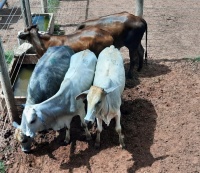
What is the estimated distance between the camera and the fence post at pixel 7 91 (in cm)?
614

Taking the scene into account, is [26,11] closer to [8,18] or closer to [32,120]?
[8,18]

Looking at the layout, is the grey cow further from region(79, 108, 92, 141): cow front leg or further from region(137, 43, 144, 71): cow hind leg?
region(137, 43, 144, 71): cow hind leg

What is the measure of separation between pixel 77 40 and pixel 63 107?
1964mm

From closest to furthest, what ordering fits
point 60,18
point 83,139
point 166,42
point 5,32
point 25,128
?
point 25,128 → point 83,139 → point 166,42 → point 5,32 → point 60,18

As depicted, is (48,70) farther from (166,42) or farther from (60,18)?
(60,18)

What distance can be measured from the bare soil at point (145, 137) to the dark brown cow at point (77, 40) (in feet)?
3.80

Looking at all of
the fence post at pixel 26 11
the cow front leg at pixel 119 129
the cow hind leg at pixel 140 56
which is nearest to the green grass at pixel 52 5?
the fence post at pixel 26 11

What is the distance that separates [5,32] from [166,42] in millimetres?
4536

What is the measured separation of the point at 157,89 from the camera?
301 inches

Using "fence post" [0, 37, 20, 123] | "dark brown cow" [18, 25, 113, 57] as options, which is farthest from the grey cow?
"dark brown cow" [18, 25, 113, 57]

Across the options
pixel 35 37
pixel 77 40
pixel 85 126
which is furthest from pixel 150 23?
pixel 85 126

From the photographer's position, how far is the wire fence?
29.7 ft

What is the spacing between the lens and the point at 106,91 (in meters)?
5.54

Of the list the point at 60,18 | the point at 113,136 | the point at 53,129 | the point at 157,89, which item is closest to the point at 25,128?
the point at 53,129
